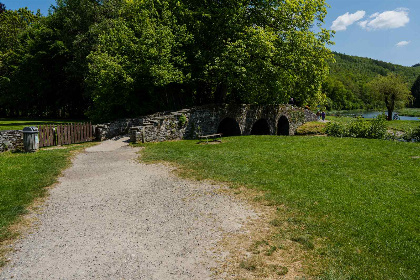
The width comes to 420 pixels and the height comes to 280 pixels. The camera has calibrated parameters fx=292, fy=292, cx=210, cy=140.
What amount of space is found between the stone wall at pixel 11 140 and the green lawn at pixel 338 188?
7.42 m

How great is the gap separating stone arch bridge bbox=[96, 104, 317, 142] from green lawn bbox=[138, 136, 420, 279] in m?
1.83

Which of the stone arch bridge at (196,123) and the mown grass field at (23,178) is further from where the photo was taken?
the stone arch bridge at (196,123)

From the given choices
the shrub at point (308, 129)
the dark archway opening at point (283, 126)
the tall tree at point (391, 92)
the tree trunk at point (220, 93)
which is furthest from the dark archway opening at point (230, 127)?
the tall tree at point (391, 92)

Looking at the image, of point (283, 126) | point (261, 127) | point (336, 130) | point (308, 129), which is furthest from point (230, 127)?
point (308, 129)

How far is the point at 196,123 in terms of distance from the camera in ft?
78.4

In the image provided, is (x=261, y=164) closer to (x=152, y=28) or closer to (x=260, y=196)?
(x=260, y=196)

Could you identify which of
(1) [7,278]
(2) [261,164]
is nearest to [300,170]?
(2) [261,164]

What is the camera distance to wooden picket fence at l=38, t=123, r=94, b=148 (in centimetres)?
1906

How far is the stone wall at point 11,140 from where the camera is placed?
1684 cm

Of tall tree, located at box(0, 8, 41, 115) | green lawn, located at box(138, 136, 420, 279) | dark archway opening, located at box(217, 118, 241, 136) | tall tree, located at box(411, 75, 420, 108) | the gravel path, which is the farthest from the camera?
tall tree, located at box(411, 75, 420, 108)

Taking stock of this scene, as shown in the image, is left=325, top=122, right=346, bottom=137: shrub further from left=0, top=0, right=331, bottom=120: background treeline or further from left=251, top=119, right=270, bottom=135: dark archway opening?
left=251, top=119, right=270, bottom=135: dark archway opening

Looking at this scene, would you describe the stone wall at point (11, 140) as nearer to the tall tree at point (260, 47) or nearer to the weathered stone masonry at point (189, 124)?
the weathered stone masonry at point (189, 124)

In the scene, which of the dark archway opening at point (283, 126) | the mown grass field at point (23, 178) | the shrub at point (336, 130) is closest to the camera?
the mown grass field at point (23, 178)

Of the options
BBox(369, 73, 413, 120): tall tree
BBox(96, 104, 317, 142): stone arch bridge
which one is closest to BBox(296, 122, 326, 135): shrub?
BBox(96, 104, 317, 142): stone arch bridge
